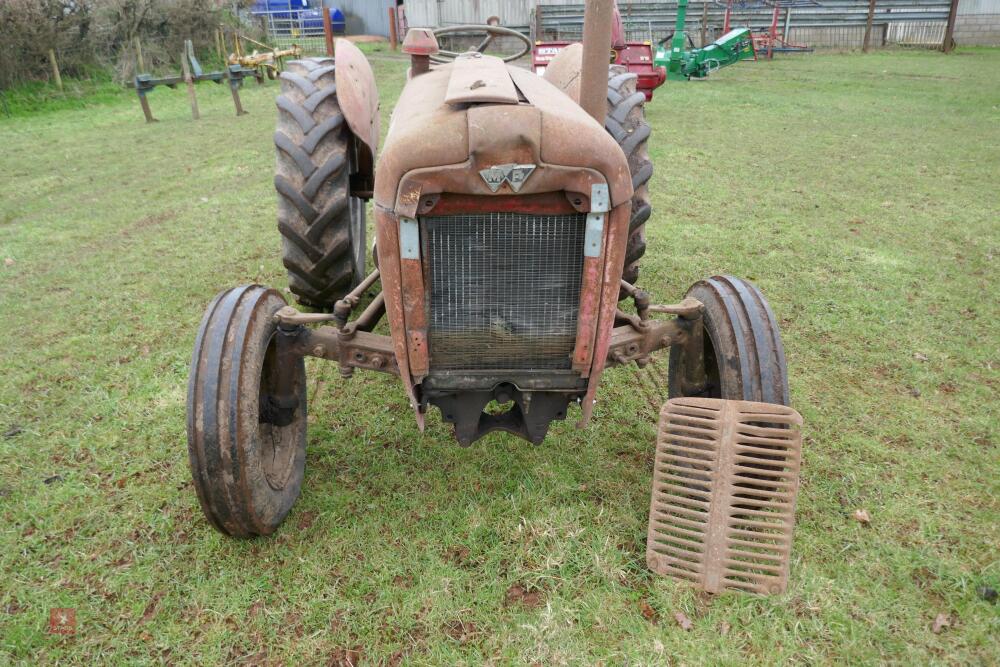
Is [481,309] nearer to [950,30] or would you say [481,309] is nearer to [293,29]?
[950,30]

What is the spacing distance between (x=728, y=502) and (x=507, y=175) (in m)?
1.47

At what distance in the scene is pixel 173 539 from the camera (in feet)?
8.94

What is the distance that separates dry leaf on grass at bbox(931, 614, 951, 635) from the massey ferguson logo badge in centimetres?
201

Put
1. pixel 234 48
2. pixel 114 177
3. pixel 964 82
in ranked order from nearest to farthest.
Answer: pixel 114 177, pixel 964 82, pixel 234 48

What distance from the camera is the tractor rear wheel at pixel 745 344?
2.67m

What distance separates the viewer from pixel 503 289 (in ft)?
7.80

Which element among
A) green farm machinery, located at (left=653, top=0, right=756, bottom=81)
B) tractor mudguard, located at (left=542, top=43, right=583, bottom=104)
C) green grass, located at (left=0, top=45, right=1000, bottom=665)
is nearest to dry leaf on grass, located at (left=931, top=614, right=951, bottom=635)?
green grass, located at (left=0, top=45, right=1000, bottom=665)

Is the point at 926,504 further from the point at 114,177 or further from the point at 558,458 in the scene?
the point at 114,177

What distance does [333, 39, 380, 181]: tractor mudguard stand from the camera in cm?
363

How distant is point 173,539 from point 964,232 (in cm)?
633

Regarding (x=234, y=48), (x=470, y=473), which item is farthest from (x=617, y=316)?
(x=234, y=48)

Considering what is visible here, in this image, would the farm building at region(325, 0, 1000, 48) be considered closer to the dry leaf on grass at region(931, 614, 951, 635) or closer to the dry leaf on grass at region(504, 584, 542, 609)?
the dry leaf on grass at region(504, 584, 542, 609)

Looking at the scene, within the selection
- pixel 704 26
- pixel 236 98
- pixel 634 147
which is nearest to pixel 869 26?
pixel 704 26

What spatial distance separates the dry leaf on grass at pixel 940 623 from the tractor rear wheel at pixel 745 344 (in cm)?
87
